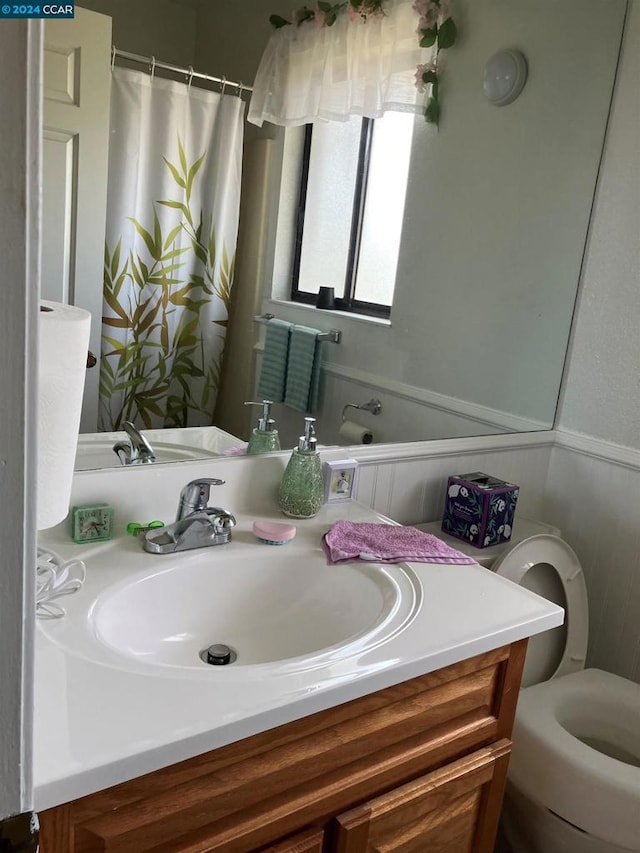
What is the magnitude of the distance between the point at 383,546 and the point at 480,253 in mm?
883

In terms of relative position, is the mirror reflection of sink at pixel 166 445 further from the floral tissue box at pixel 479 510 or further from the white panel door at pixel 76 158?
the floral tissue box at pixel 479 510

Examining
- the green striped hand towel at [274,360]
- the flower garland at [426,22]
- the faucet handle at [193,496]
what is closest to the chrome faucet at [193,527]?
the faucet handle at [193,496]

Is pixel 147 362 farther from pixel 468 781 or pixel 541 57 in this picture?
pixel 541 57

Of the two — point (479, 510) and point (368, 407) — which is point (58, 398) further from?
point (479, 510)

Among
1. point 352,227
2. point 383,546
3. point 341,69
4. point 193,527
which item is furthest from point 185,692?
point 341,69

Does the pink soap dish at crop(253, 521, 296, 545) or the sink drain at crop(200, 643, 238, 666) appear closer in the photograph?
the sink drain at crop(200, 643, 238, 666)

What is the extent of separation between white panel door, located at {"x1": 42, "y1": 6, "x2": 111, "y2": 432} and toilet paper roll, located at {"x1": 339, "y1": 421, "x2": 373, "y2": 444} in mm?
558

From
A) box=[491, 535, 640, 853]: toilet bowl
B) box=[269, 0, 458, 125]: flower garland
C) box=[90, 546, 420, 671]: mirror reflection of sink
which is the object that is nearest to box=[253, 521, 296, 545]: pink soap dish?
box=[90, 546, 420, 671]: mirror reflection of sink

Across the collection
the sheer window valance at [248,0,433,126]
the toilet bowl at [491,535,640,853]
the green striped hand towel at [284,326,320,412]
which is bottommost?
the toilet bowl at [491,535,640,853]

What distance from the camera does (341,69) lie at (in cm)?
140

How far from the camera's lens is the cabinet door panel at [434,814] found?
0.99m

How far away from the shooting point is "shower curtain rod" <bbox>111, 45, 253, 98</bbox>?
1.16 metres

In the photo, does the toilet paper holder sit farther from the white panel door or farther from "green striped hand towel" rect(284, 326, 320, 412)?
the white panel door

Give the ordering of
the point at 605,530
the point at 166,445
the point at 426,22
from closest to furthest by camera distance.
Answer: the point at 166,445 < the point at 426,22 < the point at 605,530
